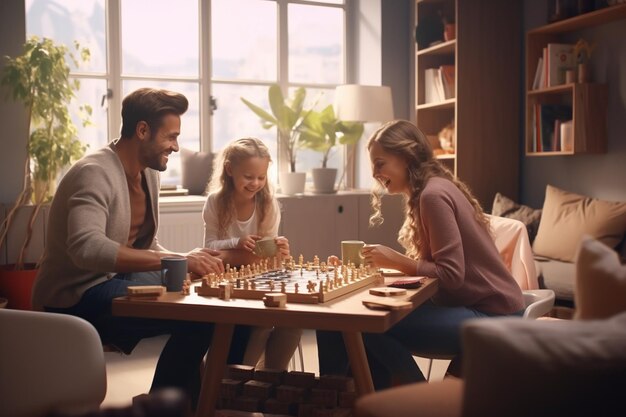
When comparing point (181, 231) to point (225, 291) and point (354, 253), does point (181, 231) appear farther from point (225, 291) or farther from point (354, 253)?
point (225, 291)

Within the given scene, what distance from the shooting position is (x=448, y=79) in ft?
16.2

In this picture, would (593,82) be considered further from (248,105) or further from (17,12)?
(17,12)

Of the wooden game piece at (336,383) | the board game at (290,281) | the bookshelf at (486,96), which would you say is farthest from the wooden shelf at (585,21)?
the wooden game piece at (336,383)

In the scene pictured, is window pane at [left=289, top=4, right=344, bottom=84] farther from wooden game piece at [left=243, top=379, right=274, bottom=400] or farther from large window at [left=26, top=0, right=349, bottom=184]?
wooden game piece at [left=243, top=379, right=274, bottom=400]

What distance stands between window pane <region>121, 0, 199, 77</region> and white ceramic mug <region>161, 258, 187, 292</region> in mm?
3345

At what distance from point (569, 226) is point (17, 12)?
11.0 ft

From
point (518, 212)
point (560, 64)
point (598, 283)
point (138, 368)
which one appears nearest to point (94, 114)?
point (138, 368)

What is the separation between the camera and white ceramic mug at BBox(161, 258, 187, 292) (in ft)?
6.57

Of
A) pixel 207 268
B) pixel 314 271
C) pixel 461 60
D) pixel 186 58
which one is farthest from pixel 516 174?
pixel 207 268

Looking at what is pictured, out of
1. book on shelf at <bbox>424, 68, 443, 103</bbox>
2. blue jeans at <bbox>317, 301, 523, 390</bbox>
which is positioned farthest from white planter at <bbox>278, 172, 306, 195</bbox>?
blue jeans at <bbox>317, 301, 523, 390</bbox>

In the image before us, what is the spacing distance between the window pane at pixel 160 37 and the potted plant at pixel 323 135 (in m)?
0.93

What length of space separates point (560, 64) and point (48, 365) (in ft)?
11.4

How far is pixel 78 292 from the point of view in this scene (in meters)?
2.24

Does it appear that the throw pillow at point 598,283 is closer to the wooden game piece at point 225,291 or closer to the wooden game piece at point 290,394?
the wooden game piece at point 225,291
